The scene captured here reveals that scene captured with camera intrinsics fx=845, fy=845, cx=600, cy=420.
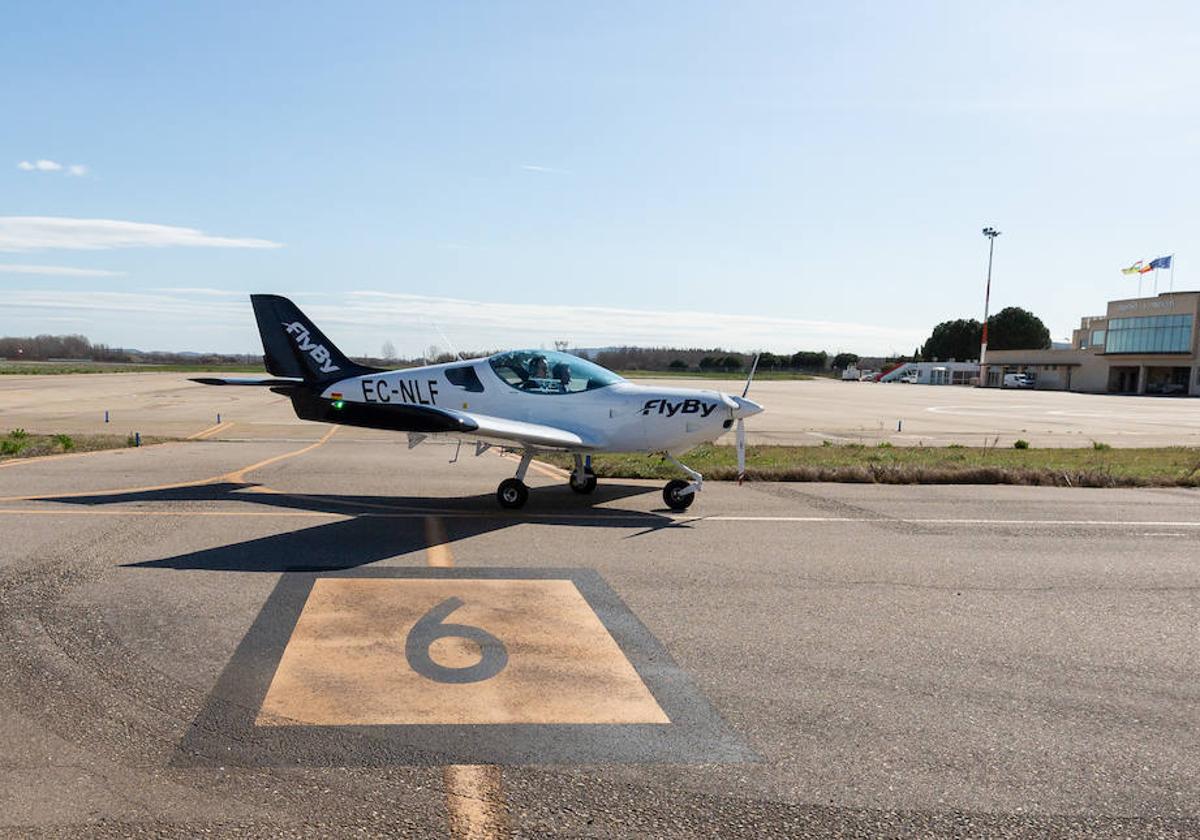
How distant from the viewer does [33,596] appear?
7.13 meters

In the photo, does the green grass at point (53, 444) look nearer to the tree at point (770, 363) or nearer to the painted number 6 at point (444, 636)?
the painted number 6 at point (444, 636)

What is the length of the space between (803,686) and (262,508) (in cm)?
873

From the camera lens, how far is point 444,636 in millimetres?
6406

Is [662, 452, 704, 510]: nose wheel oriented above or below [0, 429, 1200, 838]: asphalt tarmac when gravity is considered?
above

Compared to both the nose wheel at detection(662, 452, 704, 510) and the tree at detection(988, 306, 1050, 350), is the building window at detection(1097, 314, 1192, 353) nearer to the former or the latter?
the tree at detection(988, 306, 1050, 350)

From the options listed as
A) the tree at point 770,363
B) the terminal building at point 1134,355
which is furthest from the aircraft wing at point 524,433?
the tree at point 770,363

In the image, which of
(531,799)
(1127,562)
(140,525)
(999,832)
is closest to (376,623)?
(531,799)

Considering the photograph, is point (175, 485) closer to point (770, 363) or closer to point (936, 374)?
point (936, 374)

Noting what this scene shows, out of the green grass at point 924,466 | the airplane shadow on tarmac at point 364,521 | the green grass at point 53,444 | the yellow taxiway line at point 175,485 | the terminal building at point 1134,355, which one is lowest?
the green grass at point 53,444

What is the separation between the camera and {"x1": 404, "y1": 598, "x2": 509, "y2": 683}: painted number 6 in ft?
18.5

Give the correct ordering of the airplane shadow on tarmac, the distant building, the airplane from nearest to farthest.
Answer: the airplane shadow on tarmac → the airplane → the distant building

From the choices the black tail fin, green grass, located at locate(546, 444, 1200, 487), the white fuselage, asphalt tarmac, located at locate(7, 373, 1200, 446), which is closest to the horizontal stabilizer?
the black tail fin

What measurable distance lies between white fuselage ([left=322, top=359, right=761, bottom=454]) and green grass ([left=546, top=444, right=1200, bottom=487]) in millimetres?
3655

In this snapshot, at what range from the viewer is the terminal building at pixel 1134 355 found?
3580 inches
